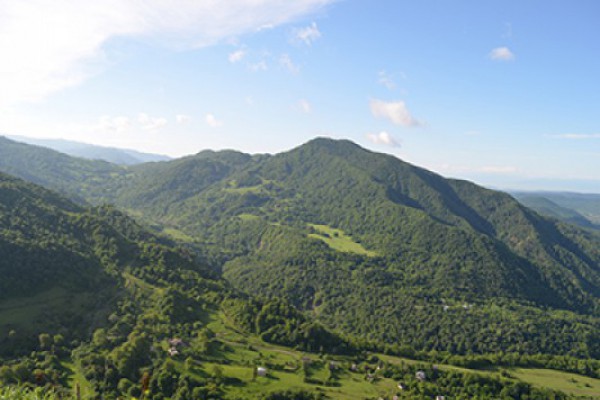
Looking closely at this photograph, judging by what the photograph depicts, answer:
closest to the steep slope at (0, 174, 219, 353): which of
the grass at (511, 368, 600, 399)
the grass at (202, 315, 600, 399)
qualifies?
the grass at (202, 315, 600, 399)

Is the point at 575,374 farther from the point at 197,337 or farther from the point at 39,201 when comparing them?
the point at 39,201

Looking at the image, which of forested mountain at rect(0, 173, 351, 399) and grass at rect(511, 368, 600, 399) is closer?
forested mountain at rect(0, 173, 351, 399)

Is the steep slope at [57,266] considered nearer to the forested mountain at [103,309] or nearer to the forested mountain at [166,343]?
the forested mountain at [103,309]

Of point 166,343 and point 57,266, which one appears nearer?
point 166,343

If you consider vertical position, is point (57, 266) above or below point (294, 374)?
above

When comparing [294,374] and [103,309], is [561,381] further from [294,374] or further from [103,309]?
[103,309]

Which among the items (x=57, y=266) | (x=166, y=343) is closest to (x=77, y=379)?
(x=166, y=343)

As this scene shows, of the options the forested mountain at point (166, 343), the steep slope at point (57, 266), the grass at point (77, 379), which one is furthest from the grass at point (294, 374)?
the steep slope at point (57, 266)

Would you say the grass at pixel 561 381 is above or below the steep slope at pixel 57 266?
below

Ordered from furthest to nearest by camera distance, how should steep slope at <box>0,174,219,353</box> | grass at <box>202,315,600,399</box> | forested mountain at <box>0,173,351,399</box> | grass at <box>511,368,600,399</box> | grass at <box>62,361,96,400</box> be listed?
grass at <box>511,368,600,399</box> → steep slope at <box>0,174,219,353</box> → grass at <box>202,315,600,399</box> → forested mountain at <box>0,173,351,399</box> → grass at <box>62,361,96,400</box>

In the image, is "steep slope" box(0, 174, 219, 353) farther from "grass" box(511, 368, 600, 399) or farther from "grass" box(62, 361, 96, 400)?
"grass" box(511, 368, 600, 399)
